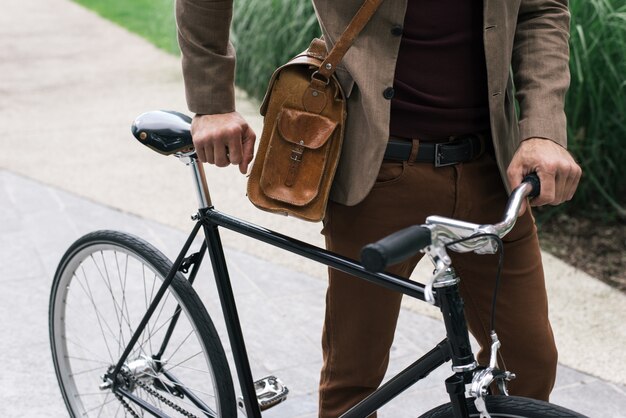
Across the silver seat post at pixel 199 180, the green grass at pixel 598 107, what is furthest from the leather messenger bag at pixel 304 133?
the green grass at pixel 598 107

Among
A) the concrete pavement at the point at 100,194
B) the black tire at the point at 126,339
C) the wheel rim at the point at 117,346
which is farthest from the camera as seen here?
the concrete pavement at the point at 100,194

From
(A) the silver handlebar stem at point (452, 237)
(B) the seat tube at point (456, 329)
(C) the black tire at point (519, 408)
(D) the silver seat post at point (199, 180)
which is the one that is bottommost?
(C) the black tire at point (519, 408)

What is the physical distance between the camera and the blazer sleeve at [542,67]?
2.21 m

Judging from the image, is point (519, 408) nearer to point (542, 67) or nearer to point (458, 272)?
point (458, 272)

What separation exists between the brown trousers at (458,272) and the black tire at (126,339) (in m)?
0.36

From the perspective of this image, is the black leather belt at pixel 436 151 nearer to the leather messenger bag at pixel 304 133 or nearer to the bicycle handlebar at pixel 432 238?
the leather messenger bag at pixel 304 133

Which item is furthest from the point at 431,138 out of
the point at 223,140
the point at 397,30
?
the point at 223,140

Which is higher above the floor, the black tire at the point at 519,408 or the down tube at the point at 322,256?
the down tube at the point at 322,256

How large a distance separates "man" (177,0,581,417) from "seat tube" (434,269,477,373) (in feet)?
1.09

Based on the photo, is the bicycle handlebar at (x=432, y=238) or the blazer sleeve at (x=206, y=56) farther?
the blazer sleeve at (x=206, y=56)

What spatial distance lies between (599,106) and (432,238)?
145 inches

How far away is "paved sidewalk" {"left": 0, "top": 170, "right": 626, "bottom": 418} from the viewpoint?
3562mm

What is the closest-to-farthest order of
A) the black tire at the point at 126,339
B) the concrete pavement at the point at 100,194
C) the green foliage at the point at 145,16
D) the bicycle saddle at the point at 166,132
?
the bicycle saddle at the point at 166,132, the black tire at the point at 126,339, the concrete pavement at the point at 100,194, the green foliage at the point at 145,16

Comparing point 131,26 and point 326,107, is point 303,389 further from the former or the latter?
point 131,26
